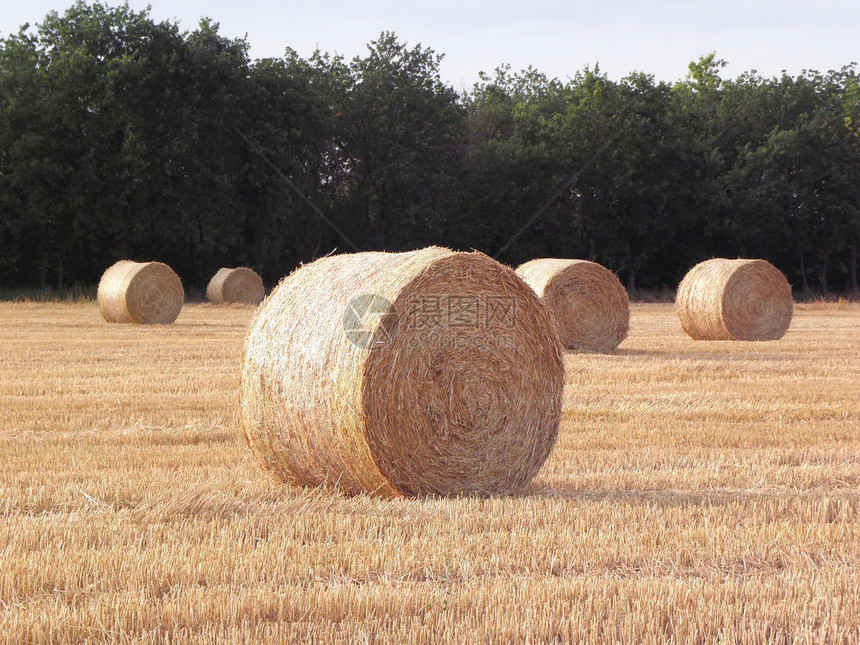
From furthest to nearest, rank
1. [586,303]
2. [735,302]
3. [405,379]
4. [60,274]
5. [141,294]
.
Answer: [60,274]
[141,294]
[735,302]
[586,303]
[405,379]

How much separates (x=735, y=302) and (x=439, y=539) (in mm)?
13634

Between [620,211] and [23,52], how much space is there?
20.4 metres

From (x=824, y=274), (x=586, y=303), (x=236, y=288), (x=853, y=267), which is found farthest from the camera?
(x=853, y=267)

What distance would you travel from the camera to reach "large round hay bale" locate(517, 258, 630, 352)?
15.0m

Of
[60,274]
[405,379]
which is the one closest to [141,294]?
[60,274]

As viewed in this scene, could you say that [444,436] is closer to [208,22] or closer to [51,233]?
[51,233]

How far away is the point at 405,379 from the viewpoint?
613 centimetres

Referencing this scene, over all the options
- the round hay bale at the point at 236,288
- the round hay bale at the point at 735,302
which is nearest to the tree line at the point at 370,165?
the round hay bale at the point at 236,288

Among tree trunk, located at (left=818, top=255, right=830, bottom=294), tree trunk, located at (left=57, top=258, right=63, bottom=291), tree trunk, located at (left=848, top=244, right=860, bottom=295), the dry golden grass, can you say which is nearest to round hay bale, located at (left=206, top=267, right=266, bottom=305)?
tree trunk, located at (left=57, top=258, right=63, bottom=291)

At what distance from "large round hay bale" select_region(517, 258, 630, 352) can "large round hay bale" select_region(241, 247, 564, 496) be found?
329 inches

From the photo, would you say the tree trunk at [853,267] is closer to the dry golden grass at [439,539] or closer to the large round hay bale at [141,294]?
the large round hay bale at [141,294]

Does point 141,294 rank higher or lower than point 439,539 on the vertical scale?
higher

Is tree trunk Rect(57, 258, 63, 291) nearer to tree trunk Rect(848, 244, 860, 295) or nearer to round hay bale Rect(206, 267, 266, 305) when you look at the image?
round hay bale Rect(206, 267, 266, 305)

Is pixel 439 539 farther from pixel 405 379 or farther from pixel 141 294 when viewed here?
pixel 141 294
